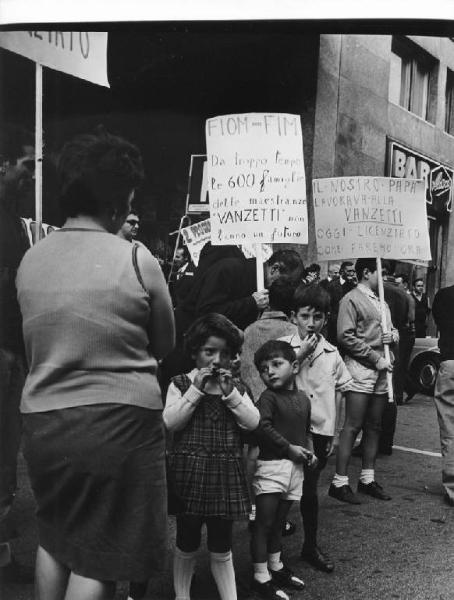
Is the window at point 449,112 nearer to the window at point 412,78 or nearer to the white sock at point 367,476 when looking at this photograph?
the window at point 412,78

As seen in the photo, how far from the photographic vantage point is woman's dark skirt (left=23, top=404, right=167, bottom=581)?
2.15 metres

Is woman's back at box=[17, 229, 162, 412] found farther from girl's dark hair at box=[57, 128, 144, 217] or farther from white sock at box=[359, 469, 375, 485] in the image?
white sock at box=[359, 469, 375, 485]

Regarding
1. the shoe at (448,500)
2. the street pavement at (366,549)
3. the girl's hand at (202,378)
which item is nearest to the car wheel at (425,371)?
the street pavement at (366,549)

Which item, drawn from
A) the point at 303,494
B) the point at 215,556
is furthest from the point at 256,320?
the point at 215,556

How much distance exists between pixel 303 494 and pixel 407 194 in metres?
2.20

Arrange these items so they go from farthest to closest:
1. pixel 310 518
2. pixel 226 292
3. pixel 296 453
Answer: pixel 226 292 → pixel 310 518 → pixel 296 453

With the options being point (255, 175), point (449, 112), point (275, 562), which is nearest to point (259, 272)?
point (255, 175)

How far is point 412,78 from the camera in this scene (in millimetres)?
5406

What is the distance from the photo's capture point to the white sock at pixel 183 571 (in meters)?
2.93

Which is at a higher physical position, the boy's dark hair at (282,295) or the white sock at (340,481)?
the boy's dark hair at (282,295)

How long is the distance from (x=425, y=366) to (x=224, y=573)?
7.12 m

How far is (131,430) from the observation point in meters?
2.19

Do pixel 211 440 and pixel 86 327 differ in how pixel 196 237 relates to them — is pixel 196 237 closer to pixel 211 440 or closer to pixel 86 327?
pixel 211 440

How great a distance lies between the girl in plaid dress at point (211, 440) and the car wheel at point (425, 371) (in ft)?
22.4
